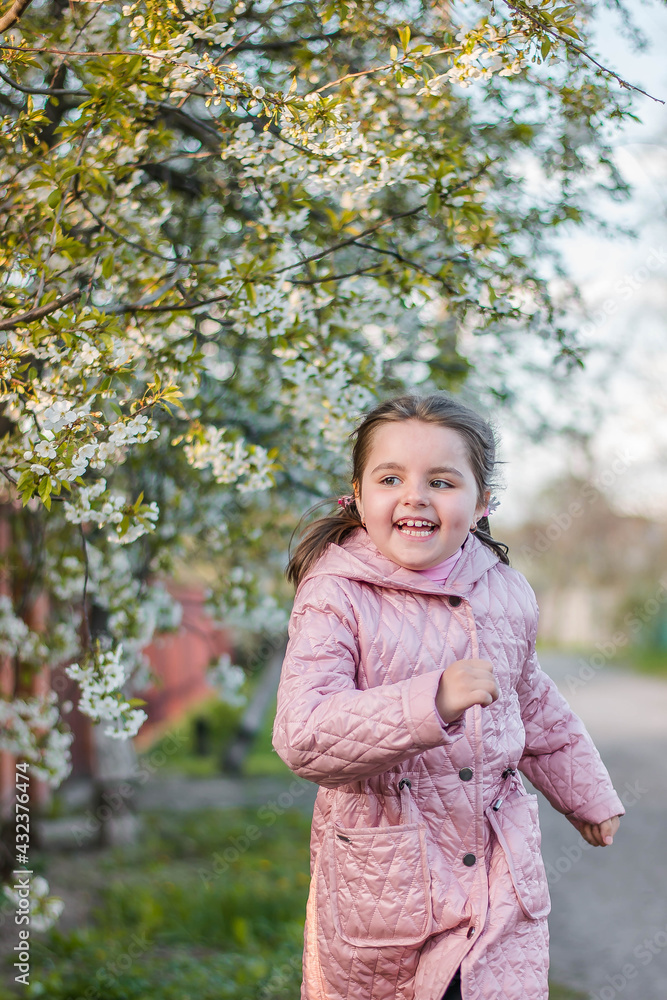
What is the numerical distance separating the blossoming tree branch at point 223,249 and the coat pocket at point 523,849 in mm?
1050

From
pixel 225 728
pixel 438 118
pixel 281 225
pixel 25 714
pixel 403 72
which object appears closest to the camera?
pixel 403 72

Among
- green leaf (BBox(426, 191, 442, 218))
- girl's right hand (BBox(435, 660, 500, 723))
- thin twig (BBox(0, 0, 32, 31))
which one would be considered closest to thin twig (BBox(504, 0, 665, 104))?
green leaf (BBox(426, 191, 442, 218))

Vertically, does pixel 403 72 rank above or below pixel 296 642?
above

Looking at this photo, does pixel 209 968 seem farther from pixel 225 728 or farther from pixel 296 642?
pixel 225 728

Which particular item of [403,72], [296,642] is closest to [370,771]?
[296,642]

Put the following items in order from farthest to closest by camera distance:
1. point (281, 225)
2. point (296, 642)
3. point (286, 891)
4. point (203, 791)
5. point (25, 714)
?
point (203, 791), point (286, 891), point (25, 714), point (281, 225), point (296, 642)

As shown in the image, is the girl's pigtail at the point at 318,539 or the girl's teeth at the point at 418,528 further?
the girl's pigtail at the point at 318,539

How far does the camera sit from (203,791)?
28.0 feet

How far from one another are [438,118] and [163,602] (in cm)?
241

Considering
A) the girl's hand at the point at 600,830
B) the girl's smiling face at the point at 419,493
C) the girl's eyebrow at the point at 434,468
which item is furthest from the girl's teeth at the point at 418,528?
the girl's hand at the point at 600,830

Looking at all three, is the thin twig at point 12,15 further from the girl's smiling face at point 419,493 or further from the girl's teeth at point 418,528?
the girl's teeth at point 418,528

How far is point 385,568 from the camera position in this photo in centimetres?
202

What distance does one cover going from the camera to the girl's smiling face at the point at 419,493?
1983 millimetres

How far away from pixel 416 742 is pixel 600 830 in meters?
0.79
